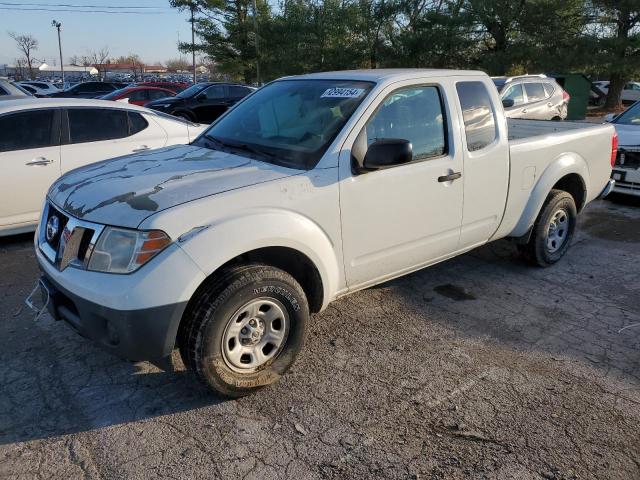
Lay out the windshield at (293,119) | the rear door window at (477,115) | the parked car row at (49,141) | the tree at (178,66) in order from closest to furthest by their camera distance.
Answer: the windshield at (293,119) → the rear door window at (477,115) → the parked car row at (49,141) → the tree at (178,66)

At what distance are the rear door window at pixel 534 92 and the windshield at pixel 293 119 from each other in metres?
9.90

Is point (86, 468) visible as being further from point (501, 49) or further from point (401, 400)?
point (501, 49)

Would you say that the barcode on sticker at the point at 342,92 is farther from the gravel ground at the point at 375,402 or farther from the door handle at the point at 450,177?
the gravel ground at the point at 375,402

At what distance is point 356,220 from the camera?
3.46 m

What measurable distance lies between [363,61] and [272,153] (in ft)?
88.4

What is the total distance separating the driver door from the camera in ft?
11.4

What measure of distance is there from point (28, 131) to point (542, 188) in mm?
5209

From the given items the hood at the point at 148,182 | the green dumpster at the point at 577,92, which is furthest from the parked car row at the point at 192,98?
the green dumpster at the point at 577,92

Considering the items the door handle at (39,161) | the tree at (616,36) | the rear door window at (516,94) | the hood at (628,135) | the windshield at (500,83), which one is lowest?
the door handle at (39,161)

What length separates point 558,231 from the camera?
538 centimetres

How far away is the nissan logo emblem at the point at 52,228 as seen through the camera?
3.22m

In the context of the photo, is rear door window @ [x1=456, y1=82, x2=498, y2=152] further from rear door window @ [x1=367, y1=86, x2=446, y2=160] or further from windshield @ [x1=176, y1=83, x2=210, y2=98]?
windshield @ [x1=176, y1=83, x2=210, y2=98]

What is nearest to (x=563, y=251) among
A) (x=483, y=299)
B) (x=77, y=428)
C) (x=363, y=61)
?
(x=483, y=299)

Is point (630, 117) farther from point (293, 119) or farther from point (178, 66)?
point (178, 66)
